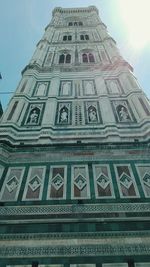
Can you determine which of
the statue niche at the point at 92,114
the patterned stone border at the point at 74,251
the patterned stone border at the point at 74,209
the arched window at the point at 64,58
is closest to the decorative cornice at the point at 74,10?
the arched window at the point at 64,58

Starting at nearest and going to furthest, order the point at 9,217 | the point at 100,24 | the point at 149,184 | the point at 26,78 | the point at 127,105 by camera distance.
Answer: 1. the point at 9,217
2. the point at 149,184
3. the point at 127,105
4. the point at 26,78
5. the point at 100,24

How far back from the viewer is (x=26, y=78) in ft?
28.7

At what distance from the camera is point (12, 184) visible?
4.76 m

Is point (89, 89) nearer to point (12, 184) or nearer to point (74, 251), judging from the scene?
point (12, 184)

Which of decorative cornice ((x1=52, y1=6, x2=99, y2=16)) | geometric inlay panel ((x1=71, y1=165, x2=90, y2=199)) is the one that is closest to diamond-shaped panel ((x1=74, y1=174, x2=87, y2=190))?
geometric inlay panel ((x1=71, y1=165, x2=90, y2=199))

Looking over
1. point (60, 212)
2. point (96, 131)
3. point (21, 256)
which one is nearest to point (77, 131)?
point (96, 131)

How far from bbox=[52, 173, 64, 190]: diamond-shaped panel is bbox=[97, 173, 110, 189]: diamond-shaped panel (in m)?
0.48

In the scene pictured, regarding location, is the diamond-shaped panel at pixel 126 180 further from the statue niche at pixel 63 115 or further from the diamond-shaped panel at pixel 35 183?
the statue niche at pixel 63 115

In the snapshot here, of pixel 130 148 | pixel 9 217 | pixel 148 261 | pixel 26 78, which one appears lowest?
pixel 148 261

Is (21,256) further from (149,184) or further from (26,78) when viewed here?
(26,78)

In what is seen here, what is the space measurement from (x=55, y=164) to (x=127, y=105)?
269cm

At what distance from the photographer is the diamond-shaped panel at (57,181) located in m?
4.66

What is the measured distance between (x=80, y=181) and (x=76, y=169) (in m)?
0.32

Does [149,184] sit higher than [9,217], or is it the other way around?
[149,184]
